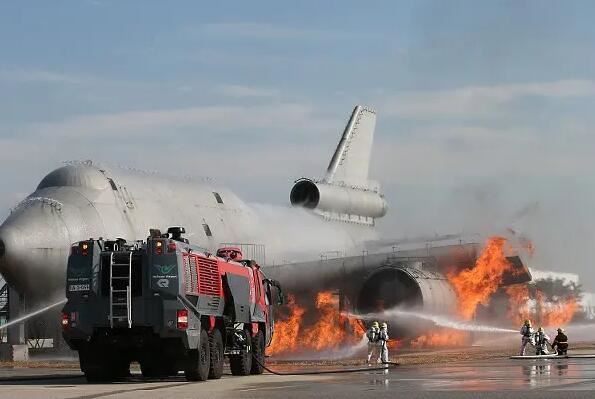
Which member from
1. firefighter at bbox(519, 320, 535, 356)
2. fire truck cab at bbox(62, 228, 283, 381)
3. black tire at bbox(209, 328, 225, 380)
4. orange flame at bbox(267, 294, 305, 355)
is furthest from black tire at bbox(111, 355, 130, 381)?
orange flame at bbox(267, 294, 305, 355)

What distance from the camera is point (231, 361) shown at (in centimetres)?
3334

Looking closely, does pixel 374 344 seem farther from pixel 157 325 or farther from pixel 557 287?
pixel 557 287

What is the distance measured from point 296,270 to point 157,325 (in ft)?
86.4

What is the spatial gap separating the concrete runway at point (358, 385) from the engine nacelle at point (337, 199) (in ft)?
93.5

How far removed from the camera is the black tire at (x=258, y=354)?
34.3m

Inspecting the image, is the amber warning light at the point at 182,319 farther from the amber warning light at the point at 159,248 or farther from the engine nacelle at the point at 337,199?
the engine nacelle at the point at 337,199

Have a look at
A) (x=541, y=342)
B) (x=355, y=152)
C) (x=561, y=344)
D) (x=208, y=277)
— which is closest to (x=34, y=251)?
(x=208, y=277)

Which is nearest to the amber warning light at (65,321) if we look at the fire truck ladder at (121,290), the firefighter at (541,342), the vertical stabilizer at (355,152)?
the fire truck ladder at (121,290)

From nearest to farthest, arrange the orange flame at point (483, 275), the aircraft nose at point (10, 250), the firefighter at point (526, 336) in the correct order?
1. the aircraft nose at point (10, 250)
2. the firefighter at point (526, 336)
3. the orange flame at point (483, 275)

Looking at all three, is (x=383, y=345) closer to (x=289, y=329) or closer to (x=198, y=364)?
(x=198, y=364)

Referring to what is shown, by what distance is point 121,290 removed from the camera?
29344 millimetres

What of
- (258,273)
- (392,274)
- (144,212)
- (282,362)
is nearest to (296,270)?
(392,274)

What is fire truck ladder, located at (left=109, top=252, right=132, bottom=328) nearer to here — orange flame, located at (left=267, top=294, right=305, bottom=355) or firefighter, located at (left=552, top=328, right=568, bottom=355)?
firefighter, located at (left=552, top=328, right=568, bottom=355)

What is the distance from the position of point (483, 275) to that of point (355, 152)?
60.2 ft
